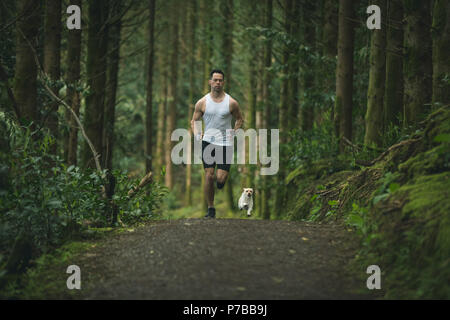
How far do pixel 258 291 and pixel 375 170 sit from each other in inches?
137

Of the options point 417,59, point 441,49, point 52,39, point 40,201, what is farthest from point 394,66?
point 52,39

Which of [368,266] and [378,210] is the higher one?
[378,210]

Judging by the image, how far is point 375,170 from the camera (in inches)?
288

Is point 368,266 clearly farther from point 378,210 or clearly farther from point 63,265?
point 63,265

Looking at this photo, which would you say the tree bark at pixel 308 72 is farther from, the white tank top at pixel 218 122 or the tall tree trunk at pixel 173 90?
the tall tree trunk at pixel 173 90

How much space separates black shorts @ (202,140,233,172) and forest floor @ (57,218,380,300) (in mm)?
2049

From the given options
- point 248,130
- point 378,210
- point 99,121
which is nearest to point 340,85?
point 99,121

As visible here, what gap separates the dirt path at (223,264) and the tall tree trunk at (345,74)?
231 inches

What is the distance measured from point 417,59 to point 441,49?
802mm

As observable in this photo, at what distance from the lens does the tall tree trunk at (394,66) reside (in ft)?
30.1

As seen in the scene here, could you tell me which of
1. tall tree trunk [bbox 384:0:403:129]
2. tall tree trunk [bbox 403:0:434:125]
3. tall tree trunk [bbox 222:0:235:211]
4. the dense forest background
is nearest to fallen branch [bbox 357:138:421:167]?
the dense forest background

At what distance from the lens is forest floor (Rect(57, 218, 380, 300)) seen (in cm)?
455
